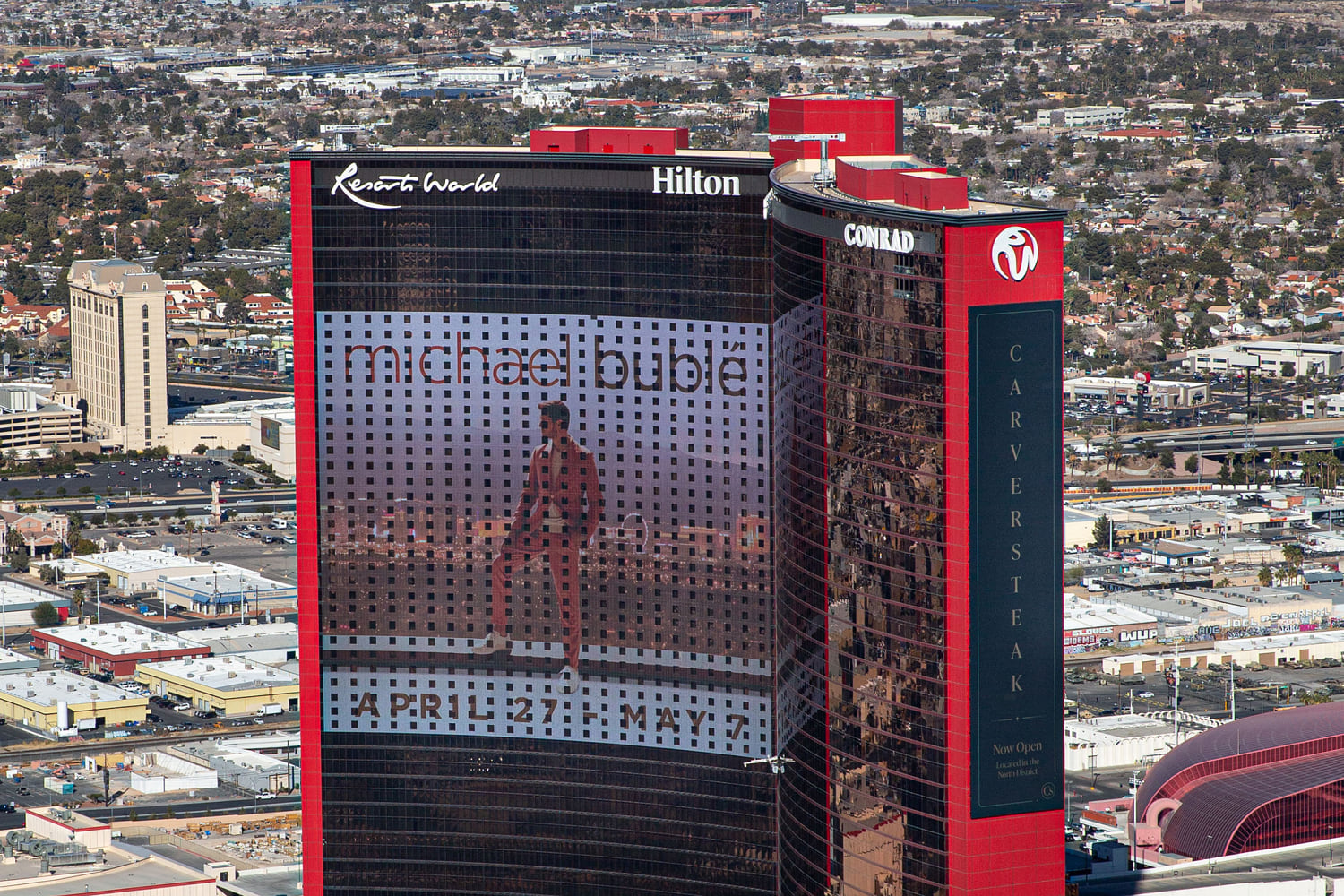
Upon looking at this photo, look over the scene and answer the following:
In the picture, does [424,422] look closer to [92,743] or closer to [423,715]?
[423,715]

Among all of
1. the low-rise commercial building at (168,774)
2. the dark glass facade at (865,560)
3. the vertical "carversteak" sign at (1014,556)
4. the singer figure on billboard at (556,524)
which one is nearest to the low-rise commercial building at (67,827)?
the low-rise commercial building at (168,774)

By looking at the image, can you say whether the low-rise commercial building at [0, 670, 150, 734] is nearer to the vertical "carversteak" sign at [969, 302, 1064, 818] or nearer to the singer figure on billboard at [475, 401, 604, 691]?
the singer figure on billboard at [475, 401, 604, 691]

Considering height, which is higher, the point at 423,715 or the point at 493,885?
the point at 423,715

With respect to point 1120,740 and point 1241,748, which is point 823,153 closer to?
point 1241,748

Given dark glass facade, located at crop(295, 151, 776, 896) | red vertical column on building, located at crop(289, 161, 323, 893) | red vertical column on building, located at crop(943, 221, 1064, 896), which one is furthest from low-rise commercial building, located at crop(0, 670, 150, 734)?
red vertical column on building, located at crop(943, 221, 1064, 896)

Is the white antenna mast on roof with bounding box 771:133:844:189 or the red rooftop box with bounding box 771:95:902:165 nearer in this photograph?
the white antenna mast on roof with bounding box 771:133:844:189

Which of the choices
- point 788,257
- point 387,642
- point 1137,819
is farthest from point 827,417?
point 1137,819
